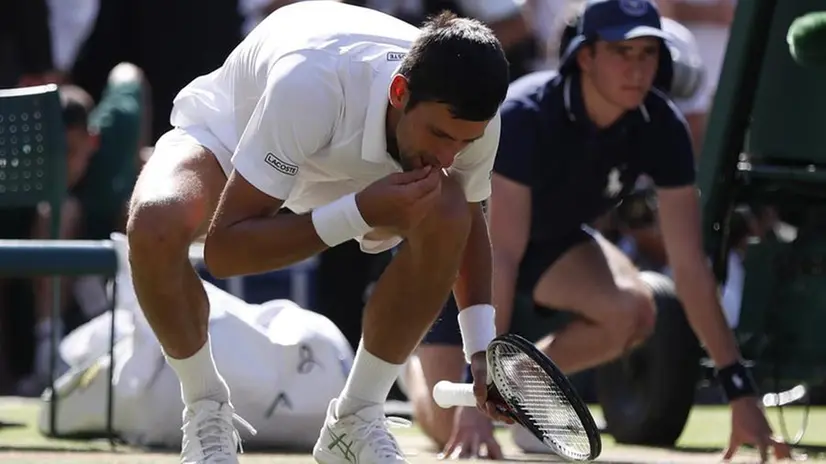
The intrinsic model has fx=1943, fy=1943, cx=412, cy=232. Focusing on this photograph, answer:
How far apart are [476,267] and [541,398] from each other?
58cm

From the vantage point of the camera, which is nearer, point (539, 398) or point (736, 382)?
point (539, 398)

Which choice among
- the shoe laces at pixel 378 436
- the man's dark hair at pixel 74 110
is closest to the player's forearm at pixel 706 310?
the shoe laces at pixel 378 436

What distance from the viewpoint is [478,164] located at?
4.48m

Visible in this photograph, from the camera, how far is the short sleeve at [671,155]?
626cm

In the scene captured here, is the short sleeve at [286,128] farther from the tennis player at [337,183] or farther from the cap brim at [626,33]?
the cap brim at [626,33]

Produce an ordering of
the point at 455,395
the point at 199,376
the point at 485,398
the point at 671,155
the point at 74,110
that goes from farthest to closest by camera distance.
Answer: the point at 74,110
the point at 671,155
the point at 199,376
the point at 455,395
the point at 485,398

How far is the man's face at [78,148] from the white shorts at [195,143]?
442 cm

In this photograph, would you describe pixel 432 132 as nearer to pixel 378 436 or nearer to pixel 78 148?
pixel 378 436

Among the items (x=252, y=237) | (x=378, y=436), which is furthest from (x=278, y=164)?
(x=378, y=436)

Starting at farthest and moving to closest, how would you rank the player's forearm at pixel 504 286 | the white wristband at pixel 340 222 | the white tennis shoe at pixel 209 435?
the player's forearm at pixel 504 286
the white tennis shoe at pixel 209 435
the white wristband at pixel 340 222

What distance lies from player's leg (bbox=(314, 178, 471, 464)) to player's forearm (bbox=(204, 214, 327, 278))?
1.06 ft

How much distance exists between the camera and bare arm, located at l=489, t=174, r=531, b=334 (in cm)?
608

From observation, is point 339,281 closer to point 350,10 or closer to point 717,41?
point 717,41

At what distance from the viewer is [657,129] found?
630cm
